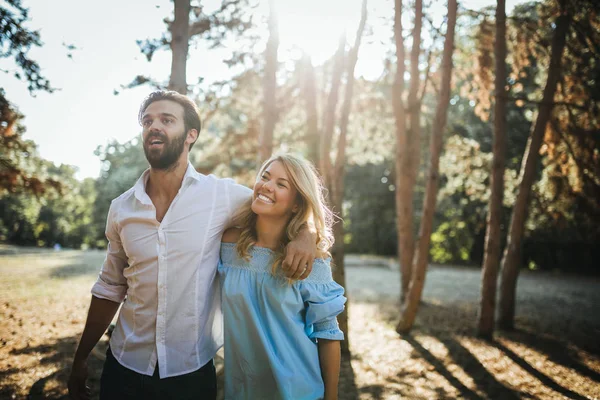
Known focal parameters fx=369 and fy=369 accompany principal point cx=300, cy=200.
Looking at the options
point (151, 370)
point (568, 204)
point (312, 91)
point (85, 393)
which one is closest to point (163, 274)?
point (151, 370)

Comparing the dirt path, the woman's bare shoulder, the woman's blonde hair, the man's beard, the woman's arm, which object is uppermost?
the man's beard

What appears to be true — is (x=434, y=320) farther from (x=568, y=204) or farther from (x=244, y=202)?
(x=244, y=202)

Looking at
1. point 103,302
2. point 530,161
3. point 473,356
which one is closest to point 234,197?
point 103,302

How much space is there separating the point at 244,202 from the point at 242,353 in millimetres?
879

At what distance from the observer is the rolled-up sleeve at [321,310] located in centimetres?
194

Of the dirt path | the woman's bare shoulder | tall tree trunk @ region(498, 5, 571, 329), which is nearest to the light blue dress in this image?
the woman's bare shoulder

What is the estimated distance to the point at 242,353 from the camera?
1968 millimetres

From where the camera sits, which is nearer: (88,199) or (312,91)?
(312,91)

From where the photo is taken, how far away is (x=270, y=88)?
6922 millimetres

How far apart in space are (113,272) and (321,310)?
128 cm

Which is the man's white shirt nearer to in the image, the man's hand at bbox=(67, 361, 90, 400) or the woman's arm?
the man's hand at bbox=(67, 361, 90, 400)

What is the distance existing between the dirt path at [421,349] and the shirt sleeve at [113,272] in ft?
8.11

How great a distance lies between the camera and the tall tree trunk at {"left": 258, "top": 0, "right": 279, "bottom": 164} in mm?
6531

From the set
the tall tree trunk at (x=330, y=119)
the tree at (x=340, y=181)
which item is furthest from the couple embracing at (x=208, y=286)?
the tall tree trunk at (x=330, y=119)
